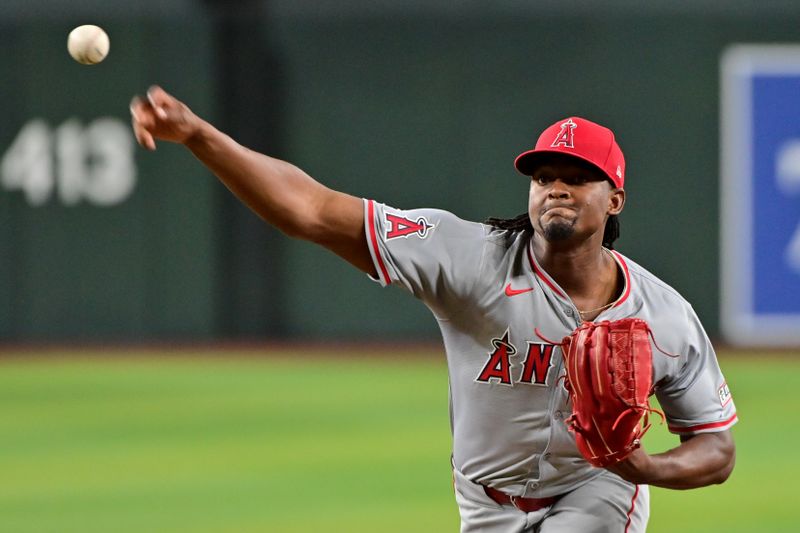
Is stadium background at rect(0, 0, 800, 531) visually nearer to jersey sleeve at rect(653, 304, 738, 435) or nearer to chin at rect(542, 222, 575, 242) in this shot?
jersey sleeve at rect(653, 304, 738, 435)

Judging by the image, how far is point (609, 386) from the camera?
4.13m

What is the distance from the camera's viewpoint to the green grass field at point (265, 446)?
7.67 metres

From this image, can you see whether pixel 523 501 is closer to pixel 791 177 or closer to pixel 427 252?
pixel 427 252

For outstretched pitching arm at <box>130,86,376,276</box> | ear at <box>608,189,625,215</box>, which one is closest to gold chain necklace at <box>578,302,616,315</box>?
ear at <box>608,189,625,215</box>

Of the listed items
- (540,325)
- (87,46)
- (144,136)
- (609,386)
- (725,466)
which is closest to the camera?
(144,136)

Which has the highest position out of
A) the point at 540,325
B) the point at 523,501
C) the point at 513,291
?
the point at 513,291

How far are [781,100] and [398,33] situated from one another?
4.28m

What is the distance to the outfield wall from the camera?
15344mm

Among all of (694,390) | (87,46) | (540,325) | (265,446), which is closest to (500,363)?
(540,325)

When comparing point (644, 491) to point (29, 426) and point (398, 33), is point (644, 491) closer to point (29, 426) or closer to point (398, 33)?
point (29, 426)

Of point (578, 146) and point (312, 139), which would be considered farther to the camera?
point (312, 139)

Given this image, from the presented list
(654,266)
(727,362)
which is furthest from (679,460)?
(654,266)

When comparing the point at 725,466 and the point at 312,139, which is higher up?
the point at 312,139

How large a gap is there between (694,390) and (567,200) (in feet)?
2.58
